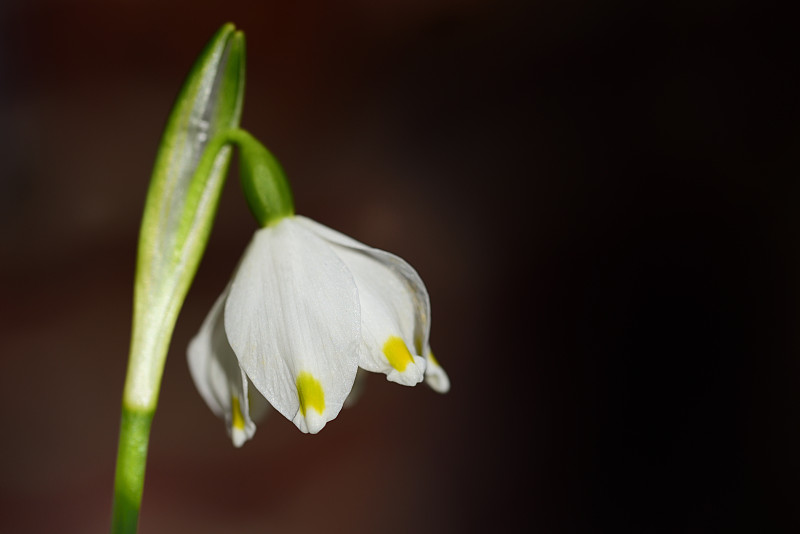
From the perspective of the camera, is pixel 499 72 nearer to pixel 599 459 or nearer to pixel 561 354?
pixel 561 354

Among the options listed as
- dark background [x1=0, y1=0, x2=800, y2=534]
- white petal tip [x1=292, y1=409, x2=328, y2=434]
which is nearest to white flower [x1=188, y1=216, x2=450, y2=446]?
white petal tip [x1=292, y1=409, x2=328, y2=434]

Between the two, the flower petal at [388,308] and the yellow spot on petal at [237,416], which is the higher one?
the flower petal at [388,308]

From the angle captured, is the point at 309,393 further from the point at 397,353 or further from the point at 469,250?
the point at 469,250

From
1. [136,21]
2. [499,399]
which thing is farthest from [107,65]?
[499,399]

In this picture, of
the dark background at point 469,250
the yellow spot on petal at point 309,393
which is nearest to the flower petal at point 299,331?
the yellow spot on petal at point 309,393

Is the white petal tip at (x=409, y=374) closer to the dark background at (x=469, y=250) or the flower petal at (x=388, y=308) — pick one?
the flower petal at (x=388, y=308)

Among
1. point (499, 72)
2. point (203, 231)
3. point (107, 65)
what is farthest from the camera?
point (499, 72)

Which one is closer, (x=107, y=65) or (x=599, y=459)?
(x=107, y=65)
